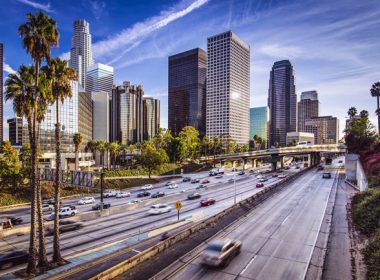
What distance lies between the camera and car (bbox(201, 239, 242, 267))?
18328 mm

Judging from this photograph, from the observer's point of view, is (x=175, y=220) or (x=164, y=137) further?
(x=164, y=137)

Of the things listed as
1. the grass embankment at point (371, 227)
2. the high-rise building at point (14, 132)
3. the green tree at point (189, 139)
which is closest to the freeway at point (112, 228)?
the grass embankment at point (371, 227)

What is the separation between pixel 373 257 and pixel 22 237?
3411 cm

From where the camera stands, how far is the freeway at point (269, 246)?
58.4 feet

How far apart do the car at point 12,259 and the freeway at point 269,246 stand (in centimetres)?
1411

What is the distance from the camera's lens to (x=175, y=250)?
21906 mm

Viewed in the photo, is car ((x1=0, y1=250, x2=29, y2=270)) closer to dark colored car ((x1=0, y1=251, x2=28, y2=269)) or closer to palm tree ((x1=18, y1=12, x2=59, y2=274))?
dark colored car ((x1=0, y1=251, x2=28, y2=269))

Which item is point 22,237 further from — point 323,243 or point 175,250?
point 323,243

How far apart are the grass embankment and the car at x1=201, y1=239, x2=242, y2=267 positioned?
8509 mm

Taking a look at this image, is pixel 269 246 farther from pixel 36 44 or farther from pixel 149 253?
pixel 36 44

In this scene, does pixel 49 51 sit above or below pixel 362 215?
above

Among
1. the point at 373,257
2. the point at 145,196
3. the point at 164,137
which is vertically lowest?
the point at 145,196

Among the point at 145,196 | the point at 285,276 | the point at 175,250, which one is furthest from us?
the point at 145,196

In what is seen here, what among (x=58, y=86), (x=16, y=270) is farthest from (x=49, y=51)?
(x=16, y=270)
